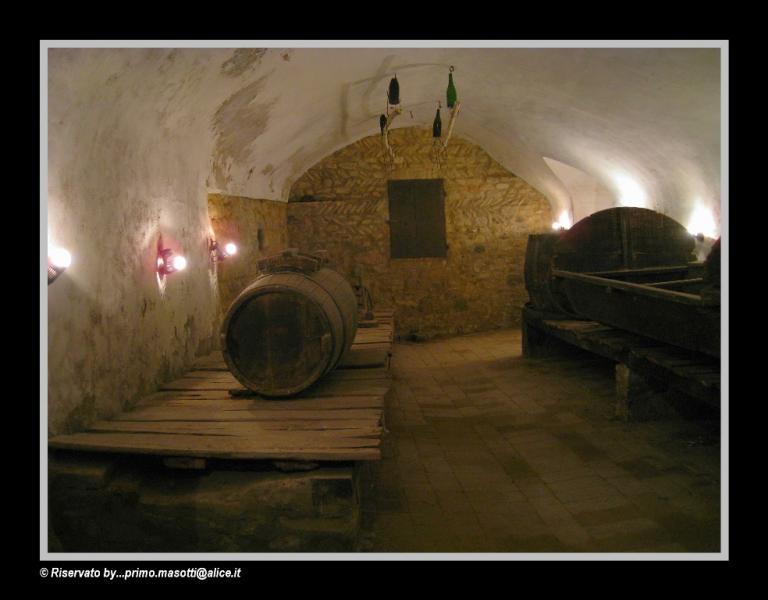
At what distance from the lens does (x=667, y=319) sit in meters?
4.95

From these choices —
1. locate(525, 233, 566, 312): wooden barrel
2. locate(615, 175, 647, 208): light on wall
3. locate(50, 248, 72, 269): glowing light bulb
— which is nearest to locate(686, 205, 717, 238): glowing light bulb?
locate(615, 175, 647, 208): light on wall

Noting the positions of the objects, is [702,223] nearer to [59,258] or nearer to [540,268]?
[540,268]

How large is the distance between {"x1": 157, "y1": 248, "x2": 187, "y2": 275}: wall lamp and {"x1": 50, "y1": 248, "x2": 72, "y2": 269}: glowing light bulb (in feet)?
5.49

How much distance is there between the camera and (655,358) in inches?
197

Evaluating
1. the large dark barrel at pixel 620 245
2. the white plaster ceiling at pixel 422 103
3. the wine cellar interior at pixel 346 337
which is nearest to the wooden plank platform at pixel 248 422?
the wine cellar interior at pixel 346 337

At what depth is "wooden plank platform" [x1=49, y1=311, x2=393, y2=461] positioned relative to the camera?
359 cm

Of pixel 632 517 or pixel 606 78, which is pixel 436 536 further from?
pixel 606 78

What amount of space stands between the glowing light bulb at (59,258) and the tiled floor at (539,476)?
2.33 m

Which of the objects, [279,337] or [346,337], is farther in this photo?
[346,337]

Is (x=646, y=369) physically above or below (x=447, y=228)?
below

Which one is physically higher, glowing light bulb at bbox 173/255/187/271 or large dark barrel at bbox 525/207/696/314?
large dark barrel at bbox 525/207/696/314

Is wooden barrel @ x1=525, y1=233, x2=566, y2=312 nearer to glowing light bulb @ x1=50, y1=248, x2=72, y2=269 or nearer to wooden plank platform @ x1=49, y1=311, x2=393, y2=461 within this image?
wooden plank platform @ x1=49, y1=311, x2=393, y2=461

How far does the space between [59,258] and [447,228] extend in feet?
28.8

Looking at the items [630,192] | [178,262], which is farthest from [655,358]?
[630,192]
